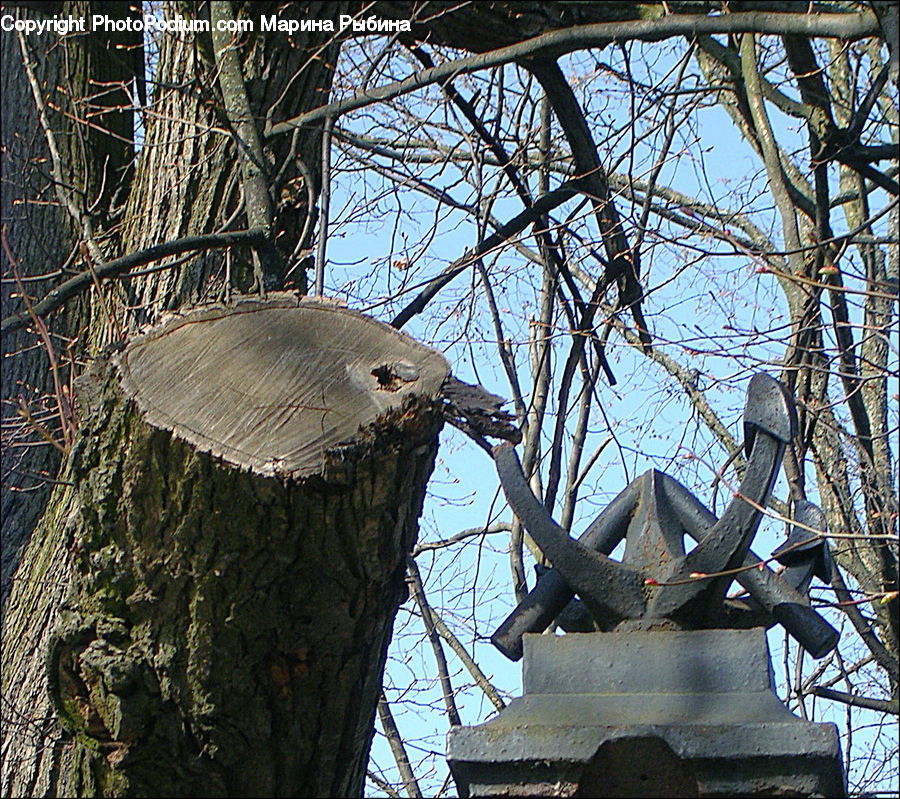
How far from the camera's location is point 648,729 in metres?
2.21

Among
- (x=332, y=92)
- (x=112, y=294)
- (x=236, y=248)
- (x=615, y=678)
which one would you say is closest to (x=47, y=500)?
(x=112, y=294)

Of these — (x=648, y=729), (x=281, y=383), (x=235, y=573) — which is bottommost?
(x=648, y=729)

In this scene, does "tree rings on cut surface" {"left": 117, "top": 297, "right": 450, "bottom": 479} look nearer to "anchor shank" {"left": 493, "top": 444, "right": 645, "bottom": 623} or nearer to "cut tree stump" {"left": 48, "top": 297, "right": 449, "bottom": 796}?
"cut tree stump" {"left": 48, "top": 297, "right": 449, "bottom": 796}

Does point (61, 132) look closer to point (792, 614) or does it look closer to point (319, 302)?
point (319, 302)

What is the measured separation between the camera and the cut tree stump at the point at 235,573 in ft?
6.59

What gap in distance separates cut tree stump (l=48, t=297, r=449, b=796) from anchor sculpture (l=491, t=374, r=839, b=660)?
47cm

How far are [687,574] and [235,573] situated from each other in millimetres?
941

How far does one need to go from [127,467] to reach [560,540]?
895mm

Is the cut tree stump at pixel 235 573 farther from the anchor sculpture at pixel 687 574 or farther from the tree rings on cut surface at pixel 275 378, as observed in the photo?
the anchor sculpture at pixel 687 574

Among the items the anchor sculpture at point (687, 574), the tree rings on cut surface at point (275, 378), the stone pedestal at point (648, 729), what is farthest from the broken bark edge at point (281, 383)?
the stone pedestal at point (648, 729)

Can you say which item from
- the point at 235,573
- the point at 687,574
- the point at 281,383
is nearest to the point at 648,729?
the point at 687,574

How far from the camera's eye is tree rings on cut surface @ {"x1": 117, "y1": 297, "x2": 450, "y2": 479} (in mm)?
2023

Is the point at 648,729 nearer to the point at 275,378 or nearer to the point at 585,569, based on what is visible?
the point at 585,569

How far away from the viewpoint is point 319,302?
2.41 meters
